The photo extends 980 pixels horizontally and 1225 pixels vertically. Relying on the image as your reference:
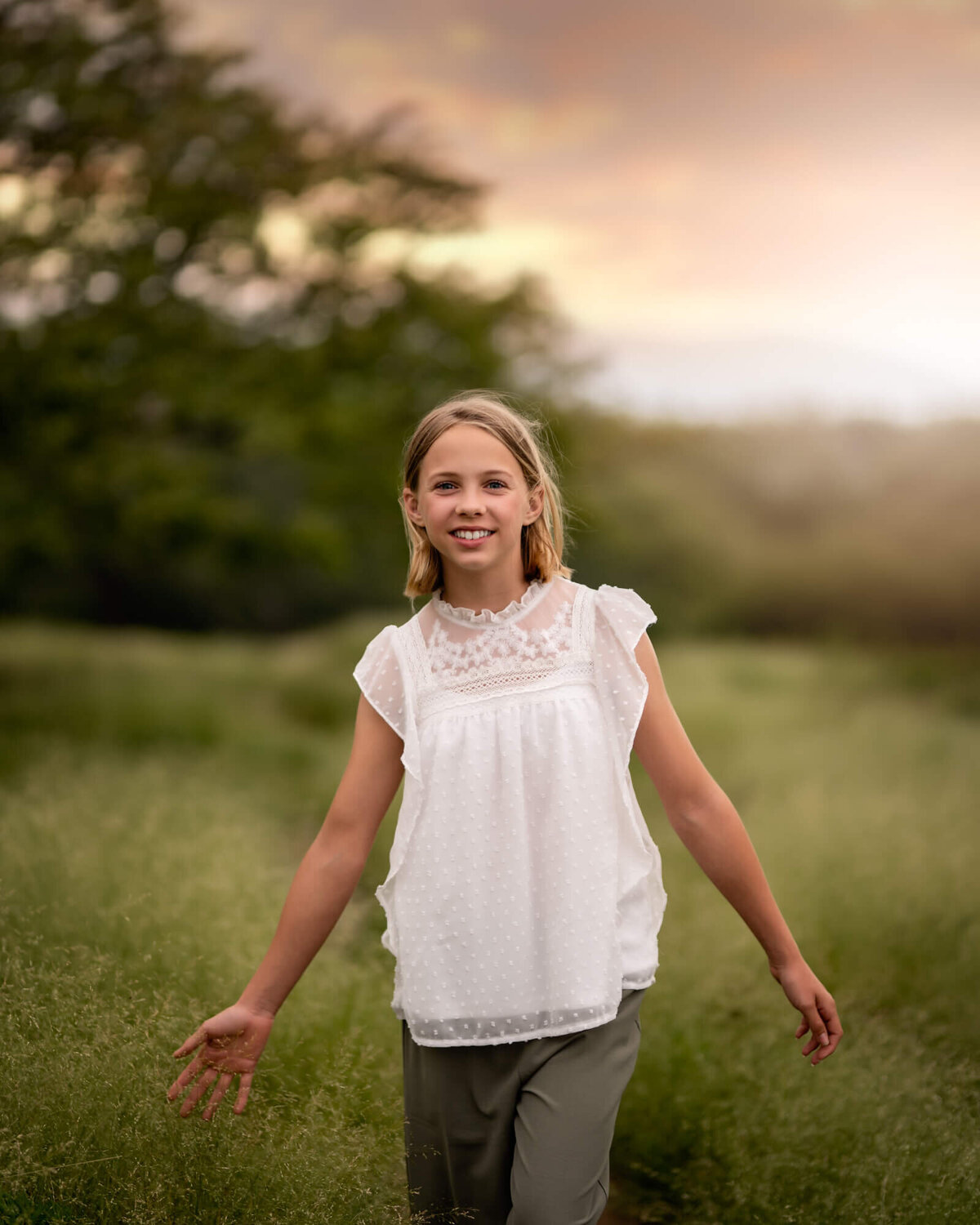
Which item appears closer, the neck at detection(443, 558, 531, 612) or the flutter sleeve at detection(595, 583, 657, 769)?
the flutter sleeve at detection(595, 583, 657, 769)

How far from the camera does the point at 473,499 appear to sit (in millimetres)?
2199

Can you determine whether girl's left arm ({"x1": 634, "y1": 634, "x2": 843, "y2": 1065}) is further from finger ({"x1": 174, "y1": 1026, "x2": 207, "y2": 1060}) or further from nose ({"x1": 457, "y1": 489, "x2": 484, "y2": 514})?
finger ({"x1": 174, "y1": 1026, "x2": 207, "y2": 1060})

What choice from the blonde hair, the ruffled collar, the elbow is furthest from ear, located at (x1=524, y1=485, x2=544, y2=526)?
the elbow

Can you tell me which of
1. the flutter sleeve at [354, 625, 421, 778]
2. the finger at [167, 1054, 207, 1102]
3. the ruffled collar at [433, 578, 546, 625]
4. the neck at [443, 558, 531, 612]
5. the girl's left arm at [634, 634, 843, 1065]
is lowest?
the finger at [167, 1054, 207, 1102]

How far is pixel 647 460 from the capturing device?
1623 cm

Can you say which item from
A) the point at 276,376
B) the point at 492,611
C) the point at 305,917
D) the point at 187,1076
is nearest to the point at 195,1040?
the point at 187,1076

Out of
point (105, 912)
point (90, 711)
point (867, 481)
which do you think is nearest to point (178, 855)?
point (105, 912)

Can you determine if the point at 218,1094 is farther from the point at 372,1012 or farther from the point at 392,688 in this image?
the point at 372,1012

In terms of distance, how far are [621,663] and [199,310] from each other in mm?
10344

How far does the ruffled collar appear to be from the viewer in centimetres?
228

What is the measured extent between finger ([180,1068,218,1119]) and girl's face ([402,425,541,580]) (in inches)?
43.1

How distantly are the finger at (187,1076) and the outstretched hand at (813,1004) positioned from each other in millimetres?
1107

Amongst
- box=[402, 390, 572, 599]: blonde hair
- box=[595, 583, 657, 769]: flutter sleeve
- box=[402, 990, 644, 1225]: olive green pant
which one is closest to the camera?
box=[402, 990, 644, 1225]: olive green pant

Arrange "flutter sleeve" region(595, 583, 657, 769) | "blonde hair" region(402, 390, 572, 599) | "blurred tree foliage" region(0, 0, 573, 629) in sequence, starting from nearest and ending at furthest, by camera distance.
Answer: "flutter sleeve" region(595, 583, 657, 769) → "blonde hair" region(402, 390, 572, 599) → "blurred tree foliage" region(0, 0, 573, 629)
